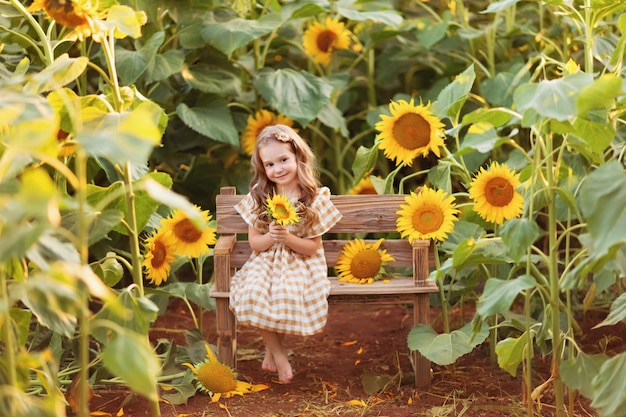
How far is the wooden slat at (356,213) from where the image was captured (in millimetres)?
2877

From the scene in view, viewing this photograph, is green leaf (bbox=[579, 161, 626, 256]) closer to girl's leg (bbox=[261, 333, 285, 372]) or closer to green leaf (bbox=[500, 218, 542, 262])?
green leaf (bbox=[500, 218, 542, 262])

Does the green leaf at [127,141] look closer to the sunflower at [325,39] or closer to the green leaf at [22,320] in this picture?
the green leaf at [22,320]

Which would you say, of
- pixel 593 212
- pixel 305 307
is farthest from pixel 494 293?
pixel 305 307

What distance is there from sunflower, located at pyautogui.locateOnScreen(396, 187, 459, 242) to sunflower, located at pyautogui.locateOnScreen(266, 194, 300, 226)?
1.17 feet

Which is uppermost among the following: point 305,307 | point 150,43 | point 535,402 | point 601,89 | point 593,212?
point 150,43

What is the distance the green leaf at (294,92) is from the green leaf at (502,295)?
1369 mm

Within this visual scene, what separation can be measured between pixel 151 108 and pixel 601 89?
988 millimetres

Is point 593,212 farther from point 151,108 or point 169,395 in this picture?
point 169,395

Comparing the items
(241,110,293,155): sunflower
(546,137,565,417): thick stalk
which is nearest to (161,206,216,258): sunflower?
(241,110,293,155): sunflower

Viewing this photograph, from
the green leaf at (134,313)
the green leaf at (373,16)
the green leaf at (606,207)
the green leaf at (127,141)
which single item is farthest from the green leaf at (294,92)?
the green leaf at (127,141)

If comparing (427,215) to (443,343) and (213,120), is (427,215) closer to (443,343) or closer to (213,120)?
(443,343)

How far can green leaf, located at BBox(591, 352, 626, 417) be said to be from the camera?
186 cm

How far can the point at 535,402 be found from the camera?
2.54 metres

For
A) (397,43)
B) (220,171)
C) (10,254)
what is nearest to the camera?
(10,254)
